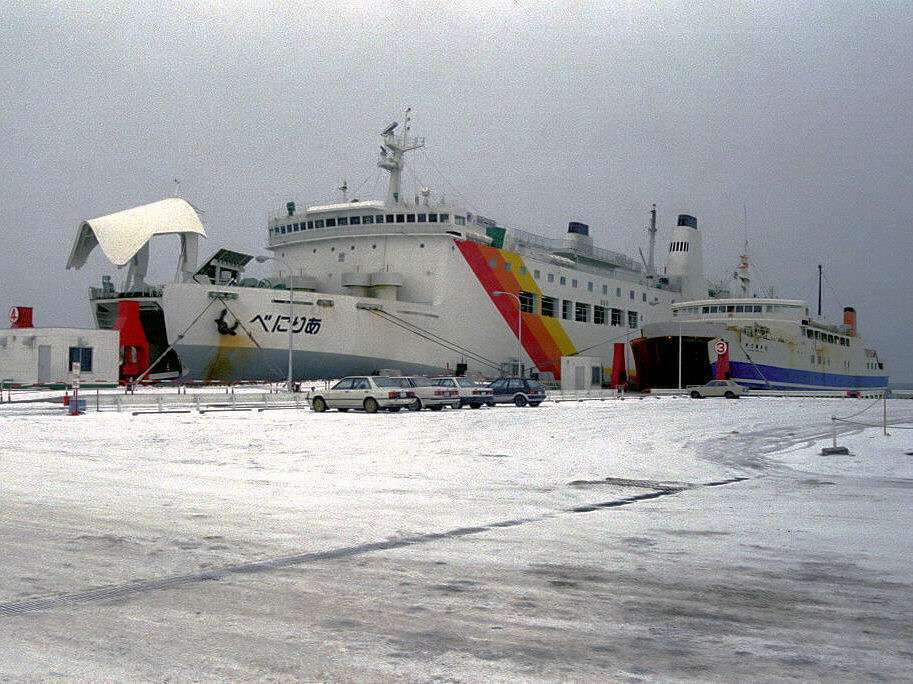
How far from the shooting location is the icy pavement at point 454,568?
4555 millimetres

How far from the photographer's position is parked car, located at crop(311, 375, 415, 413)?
1129 inches

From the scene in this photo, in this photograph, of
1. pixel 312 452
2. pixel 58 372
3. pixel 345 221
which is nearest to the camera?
pixel 312 452

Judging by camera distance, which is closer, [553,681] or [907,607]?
[553,681]

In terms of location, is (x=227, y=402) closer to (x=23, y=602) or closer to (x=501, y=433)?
(x=501, y=433)

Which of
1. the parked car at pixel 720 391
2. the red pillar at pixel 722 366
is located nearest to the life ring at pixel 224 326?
the parked car at pixel 720 391

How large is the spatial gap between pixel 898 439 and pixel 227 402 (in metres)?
23.3

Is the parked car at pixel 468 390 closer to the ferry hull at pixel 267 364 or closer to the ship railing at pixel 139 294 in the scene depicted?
the ferry hull at pixel 267 364

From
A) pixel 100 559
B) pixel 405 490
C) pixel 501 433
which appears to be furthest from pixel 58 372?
pixel 100 559

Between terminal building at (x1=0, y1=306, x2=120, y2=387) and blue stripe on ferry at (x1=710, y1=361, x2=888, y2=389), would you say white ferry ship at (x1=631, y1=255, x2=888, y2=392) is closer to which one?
blue stripe on ferry at (x1=710, y1=361, x2=888, y2=389)

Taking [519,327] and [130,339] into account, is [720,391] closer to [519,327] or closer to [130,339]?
[519,327]

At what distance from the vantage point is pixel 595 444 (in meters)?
17.9

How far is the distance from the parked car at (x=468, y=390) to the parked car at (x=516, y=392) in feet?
5.17

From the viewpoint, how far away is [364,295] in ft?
162

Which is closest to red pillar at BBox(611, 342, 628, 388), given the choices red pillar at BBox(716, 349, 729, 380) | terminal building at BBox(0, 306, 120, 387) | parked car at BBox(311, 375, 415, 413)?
red pillar at BBox(716, 349, 729, 380)
